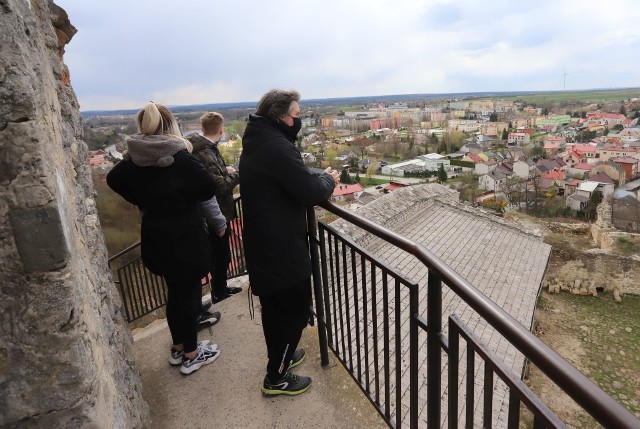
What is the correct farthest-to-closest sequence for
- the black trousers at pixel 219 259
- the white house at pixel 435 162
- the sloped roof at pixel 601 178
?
the white house at pixel 435 162
the sloped roof at pixel 601 178
the black trousers at pixel 219 259

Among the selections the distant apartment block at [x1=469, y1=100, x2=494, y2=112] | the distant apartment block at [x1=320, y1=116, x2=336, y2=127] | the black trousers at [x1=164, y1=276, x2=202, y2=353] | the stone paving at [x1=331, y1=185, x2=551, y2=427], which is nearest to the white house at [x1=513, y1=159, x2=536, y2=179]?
the stone paving at [x1=331, y1=185, x2=551, y2=427]

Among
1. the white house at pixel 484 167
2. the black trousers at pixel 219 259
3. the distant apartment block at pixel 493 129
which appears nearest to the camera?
the black trousers at pixel 219 259

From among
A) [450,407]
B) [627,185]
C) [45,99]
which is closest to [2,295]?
[45,99]

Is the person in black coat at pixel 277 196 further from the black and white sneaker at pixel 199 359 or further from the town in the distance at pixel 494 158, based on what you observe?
the black and white sneaker at pixel 199 359

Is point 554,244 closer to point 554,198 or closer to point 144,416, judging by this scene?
point 144,416

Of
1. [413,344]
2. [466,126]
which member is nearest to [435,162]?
[466,126]

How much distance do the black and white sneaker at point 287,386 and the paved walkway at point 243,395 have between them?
0.04 meters

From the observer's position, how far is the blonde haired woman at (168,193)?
2.16 metres

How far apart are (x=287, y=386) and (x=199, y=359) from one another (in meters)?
0.76

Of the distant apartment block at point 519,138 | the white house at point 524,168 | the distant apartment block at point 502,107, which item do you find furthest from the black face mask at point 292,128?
the distant apartment block at point 502,107

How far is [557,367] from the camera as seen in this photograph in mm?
885

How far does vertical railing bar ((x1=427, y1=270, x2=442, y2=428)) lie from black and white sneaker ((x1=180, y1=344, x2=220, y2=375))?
1757 mm

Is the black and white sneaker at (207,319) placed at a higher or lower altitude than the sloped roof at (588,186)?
higher

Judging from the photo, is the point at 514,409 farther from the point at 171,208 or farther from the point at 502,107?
the point at 502,107
